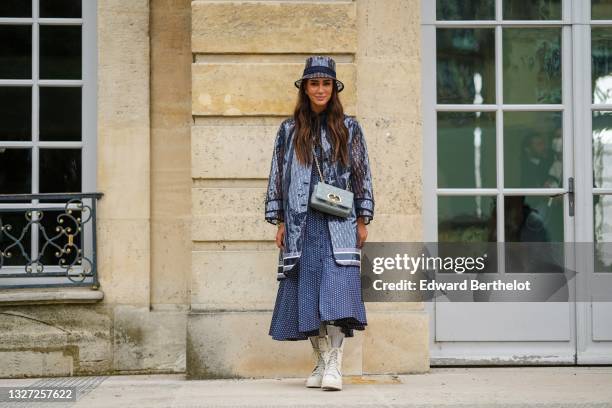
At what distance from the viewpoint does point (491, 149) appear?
827cm

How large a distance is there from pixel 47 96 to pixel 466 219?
3045 mm

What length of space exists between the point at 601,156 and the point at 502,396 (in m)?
2.30

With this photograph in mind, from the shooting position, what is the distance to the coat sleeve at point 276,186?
22.9ft

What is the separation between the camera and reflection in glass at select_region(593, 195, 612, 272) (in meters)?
8.23

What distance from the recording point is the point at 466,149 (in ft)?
27.1

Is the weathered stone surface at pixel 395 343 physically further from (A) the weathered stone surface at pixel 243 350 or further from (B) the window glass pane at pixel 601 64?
(B) the window glass pane at pixel 601 64

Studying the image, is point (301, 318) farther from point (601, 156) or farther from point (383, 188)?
point (601, 156)

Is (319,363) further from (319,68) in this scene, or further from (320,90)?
(319,68)

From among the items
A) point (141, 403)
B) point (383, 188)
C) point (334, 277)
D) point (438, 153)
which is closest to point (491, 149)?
point (438, 153)

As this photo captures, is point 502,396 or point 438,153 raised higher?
point 438,153

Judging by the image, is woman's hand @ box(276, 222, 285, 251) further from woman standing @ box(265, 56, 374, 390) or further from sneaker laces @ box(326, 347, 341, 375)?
sneaker laces @ box(326, 347, 341, 375)

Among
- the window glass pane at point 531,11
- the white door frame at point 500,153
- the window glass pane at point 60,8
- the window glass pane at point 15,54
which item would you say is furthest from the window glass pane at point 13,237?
the window glass pane at point 531,11

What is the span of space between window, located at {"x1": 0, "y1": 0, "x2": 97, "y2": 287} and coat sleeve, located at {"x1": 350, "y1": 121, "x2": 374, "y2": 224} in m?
2.19

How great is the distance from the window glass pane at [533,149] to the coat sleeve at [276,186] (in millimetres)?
1952
